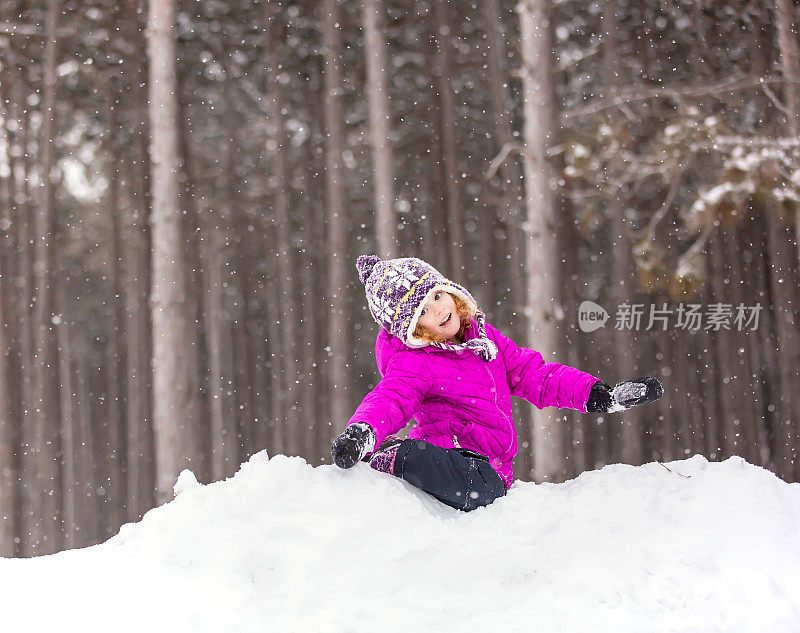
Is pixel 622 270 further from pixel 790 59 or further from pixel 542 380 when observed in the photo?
pixel 542 380

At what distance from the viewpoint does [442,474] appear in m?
3.29

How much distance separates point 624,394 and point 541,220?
16.8 ft

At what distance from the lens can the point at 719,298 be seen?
1194 centimetres

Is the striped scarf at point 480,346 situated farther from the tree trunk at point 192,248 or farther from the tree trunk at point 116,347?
the tree trunk at point 116,347

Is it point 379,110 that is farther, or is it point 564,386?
point 379,110

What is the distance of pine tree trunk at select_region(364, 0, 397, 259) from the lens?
9.72 m

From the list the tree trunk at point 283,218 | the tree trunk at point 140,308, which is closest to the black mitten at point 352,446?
the tree trunk at point 140,308

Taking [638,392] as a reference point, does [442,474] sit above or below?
below

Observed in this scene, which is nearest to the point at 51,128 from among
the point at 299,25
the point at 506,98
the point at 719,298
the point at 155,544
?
the point at 299,25

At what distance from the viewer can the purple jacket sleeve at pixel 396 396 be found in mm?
3205

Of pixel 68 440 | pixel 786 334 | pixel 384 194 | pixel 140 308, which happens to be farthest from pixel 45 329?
pixel 68 440

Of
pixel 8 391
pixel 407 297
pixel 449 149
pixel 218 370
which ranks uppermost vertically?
pixel 449 149

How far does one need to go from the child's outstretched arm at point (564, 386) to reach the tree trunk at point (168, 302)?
5174mm

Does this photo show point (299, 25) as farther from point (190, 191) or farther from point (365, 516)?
point (365, 516)
